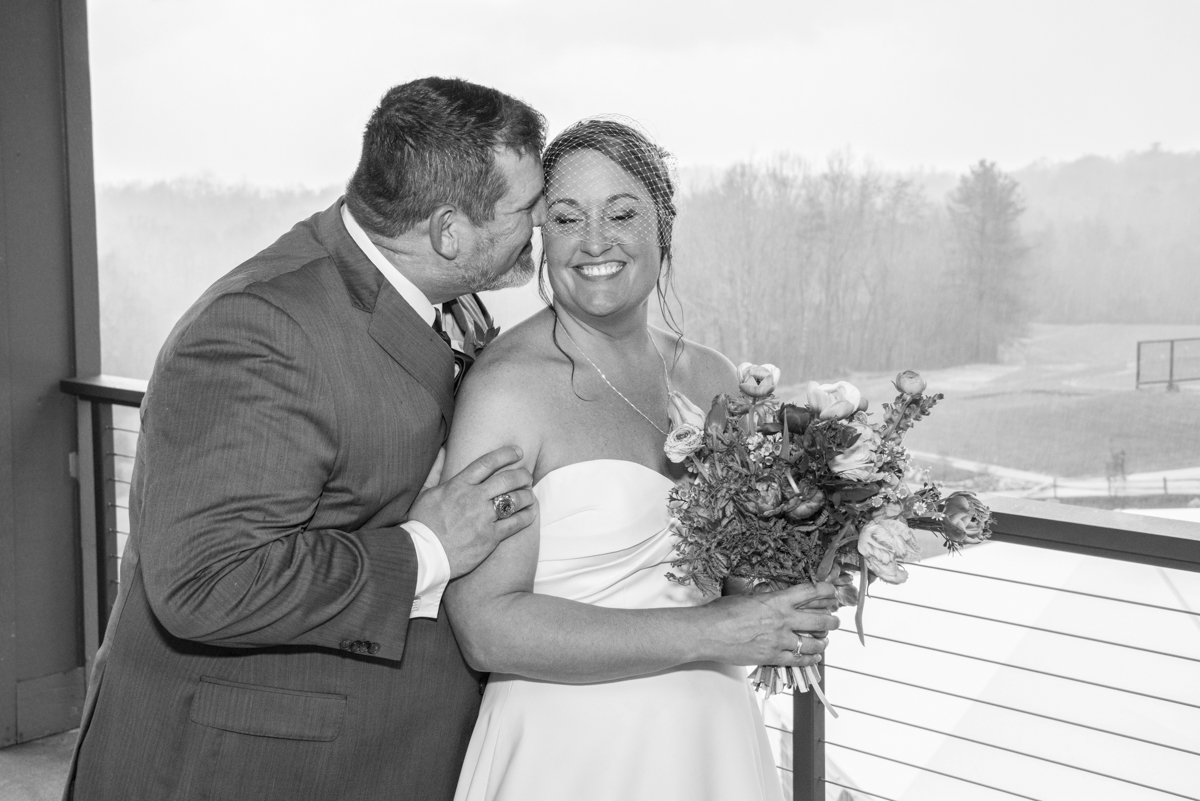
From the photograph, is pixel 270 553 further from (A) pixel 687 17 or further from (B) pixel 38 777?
(A) pixel 687 17

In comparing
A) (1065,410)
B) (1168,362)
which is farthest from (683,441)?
(1065,410)

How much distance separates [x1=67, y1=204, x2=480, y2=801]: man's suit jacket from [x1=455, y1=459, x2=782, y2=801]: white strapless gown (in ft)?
0.29

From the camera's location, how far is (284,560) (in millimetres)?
1356

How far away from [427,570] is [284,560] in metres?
0.20

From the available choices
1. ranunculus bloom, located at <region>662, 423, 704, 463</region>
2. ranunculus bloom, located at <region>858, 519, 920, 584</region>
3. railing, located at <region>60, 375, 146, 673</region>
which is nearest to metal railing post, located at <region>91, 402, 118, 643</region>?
railing, located at <region>60, 375, 146, 673</region>

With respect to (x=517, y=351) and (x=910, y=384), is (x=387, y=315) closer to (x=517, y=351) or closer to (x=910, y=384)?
(x=517, y=351)

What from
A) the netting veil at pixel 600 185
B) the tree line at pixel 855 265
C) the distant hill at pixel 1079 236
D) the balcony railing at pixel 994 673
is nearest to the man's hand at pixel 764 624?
the netting veil at pixel 600 185

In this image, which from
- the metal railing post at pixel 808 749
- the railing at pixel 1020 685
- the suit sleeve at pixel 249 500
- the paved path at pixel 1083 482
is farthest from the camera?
the paved path at pixel 1083 482

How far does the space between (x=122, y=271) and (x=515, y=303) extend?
5.84 meters

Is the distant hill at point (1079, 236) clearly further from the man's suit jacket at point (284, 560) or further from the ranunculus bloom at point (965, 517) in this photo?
the ranunculus bloom at point (965, 517)

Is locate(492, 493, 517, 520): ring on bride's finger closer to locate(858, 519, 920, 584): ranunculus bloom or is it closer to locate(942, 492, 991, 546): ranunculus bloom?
locate(858, 519, 920, 584): ranunculus bloom

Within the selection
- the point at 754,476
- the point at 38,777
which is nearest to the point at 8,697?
the point at 38,777

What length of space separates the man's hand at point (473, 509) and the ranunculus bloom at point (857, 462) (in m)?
0.45

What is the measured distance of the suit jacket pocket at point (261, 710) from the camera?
150 cm
